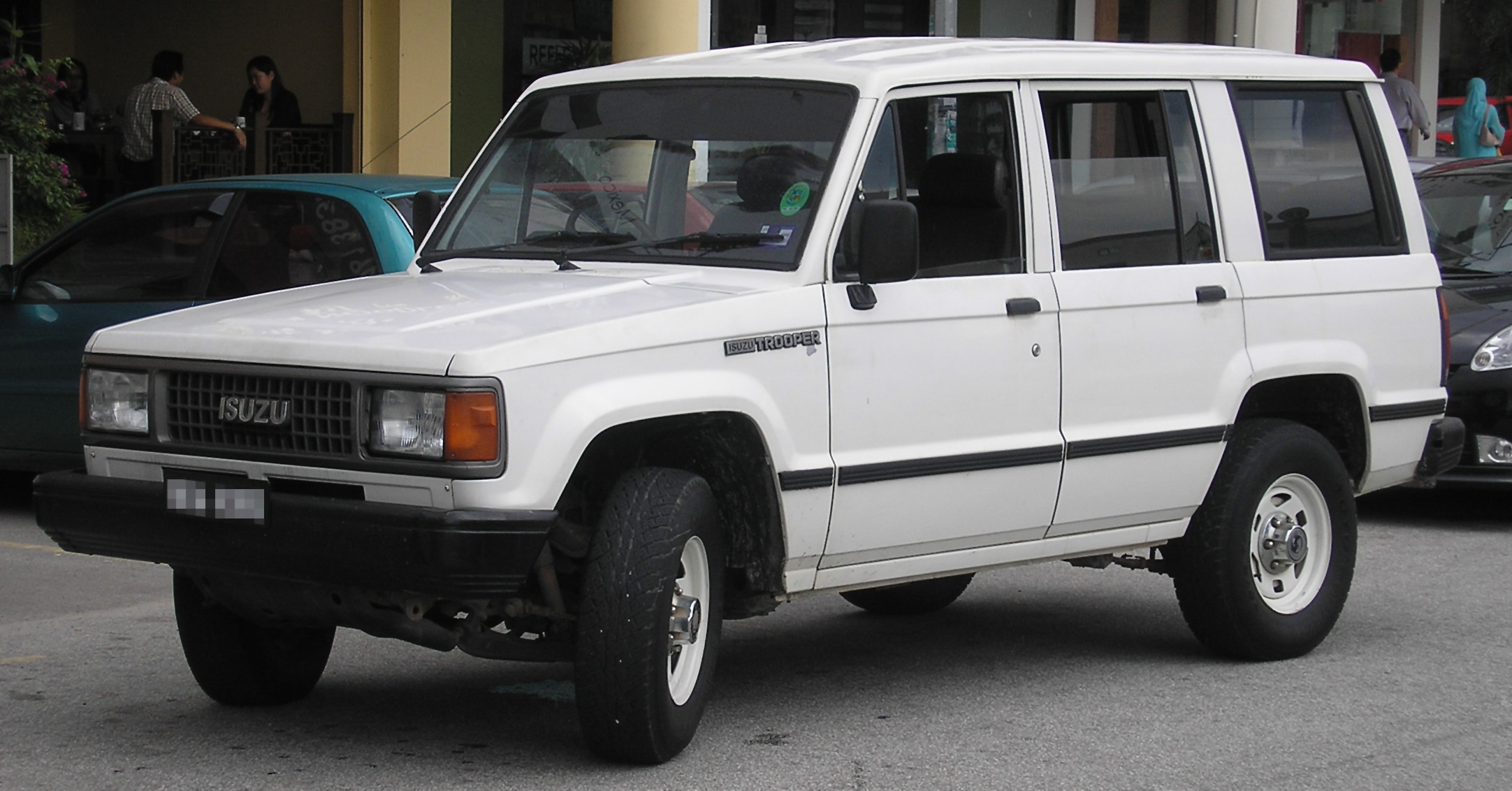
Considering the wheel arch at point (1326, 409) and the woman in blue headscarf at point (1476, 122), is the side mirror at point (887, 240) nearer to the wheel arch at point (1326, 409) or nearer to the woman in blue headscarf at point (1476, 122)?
the wheel arch at point (1326, 409)

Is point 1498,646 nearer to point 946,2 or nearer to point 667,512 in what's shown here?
point 667,512

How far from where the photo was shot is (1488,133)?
18.2m

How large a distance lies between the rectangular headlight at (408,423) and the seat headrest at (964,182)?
1.89 metres

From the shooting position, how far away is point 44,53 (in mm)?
18281

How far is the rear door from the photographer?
5.83m

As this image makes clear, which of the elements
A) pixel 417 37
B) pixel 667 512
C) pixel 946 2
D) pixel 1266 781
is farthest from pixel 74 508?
pixel 417 37

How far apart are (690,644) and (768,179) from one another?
1351 millimetres

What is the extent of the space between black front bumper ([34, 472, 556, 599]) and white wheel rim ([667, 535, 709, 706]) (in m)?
0.60

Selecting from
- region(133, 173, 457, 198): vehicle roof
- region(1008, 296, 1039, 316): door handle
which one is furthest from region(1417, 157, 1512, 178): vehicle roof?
region(1008, 296, 1039, 316): door handle

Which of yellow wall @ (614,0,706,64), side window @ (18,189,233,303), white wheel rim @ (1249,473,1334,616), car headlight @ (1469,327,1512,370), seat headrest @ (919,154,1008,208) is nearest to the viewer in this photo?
seat headrest @ (919,154,1008,208)

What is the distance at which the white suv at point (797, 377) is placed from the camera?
15.1 feet

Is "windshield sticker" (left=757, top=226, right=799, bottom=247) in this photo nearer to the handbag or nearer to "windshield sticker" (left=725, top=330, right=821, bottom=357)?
"windshield sticker" (left=725, top=330, right=821, bottom=357)

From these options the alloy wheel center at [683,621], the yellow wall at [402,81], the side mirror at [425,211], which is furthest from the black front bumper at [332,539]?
the yellow wall at [402,81]

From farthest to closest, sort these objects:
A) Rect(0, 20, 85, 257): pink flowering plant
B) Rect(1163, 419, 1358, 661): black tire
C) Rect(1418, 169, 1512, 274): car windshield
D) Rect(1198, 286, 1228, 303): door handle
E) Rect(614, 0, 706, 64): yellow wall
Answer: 1. Rect(614, 0, 706, 64): yellow wall
2. Rect(0, 20, 85, 257): pink flowering plant
3. Rect(1418, 169, 1512, 274): car windshield
4. Rect(1163, 419, 1358, 661): black tire
5. Rect(1198, 286, 1228, 303): door handle
